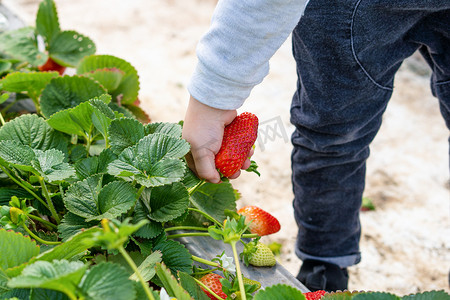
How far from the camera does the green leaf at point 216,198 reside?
32.4 inches

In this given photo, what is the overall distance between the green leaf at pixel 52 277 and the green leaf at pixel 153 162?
0.18 m

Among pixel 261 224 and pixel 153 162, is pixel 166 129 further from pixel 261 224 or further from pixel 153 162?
pixel 261 224

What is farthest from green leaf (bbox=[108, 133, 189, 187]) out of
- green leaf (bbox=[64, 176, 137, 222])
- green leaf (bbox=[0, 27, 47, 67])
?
green leaf (bbox=[0, 27, 47, 67])

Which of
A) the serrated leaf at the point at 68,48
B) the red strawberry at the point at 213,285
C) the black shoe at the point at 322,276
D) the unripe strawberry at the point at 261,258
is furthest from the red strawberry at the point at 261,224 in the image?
the serrated leaf at the point at 68,48

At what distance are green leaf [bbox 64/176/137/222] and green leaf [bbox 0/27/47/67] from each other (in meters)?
0.66

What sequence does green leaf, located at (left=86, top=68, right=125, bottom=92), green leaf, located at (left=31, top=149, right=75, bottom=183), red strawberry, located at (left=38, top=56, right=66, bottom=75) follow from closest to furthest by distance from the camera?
green leaf, located at (left=31, top=149, right=75, bottom=183)
green leaf, located at (left=86, top=68, right=125, bottom=92)
red strawberry, located at (left=38, top=56, right=66, bottom=75)

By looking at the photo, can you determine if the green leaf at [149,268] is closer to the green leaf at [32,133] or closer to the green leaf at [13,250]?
the green leaf at [13,250]

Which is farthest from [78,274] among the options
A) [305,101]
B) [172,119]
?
[172,119]

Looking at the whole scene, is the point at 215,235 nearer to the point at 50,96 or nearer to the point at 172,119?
the point at 50,96

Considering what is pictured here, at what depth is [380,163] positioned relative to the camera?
1.88 metres

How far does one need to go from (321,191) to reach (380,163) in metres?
0.81

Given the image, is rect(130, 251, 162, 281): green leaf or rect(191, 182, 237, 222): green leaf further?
rect(191, 182, 237, 222): green leaf

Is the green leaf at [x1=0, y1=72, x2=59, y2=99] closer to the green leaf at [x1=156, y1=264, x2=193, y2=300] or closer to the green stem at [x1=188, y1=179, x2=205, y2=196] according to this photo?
the green stem at [x1=188, y1=179, x2=205, y2=196]

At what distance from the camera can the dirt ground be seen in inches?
57.7
